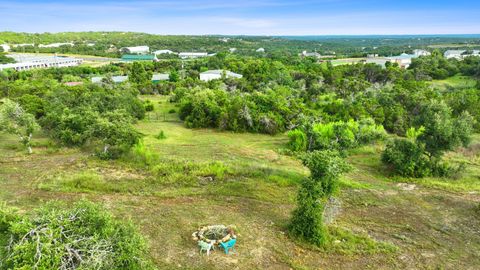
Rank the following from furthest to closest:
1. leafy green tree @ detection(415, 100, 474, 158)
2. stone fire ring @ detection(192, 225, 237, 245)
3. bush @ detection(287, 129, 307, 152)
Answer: bush @ detection(287, 129, 307, 152)
leafy green tree @ detection(415, 100, 474, 158)
stone fire ring @ detection(192, 225, 237, 245)

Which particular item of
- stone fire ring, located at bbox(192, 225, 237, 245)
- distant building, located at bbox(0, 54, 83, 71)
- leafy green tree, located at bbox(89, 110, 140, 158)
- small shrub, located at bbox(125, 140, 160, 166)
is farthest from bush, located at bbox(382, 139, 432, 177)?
distant building, located at bbox(0, 54, 83, 71)

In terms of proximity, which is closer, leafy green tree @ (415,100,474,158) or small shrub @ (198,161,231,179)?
leafy green tree @ (415,100,474,158)

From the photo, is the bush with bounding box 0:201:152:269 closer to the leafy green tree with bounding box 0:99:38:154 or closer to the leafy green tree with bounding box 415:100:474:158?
the leafy green tree with bounding box 0:99:38:154

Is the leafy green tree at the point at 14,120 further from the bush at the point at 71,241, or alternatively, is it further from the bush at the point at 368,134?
the bush at the point at 368,134

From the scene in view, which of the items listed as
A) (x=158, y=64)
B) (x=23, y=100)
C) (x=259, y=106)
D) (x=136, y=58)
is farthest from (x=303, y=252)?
(x=136, y=58)

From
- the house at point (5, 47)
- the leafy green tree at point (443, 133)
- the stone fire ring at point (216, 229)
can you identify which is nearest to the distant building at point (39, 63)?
the house at point (5, 47)

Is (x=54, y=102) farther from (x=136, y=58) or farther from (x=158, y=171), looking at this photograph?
(x=136, y=58)

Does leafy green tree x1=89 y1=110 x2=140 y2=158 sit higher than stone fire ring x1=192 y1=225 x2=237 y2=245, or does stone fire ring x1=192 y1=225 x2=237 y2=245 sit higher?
leafy green tree x1=89 y1=110 x2=140 y2=158
